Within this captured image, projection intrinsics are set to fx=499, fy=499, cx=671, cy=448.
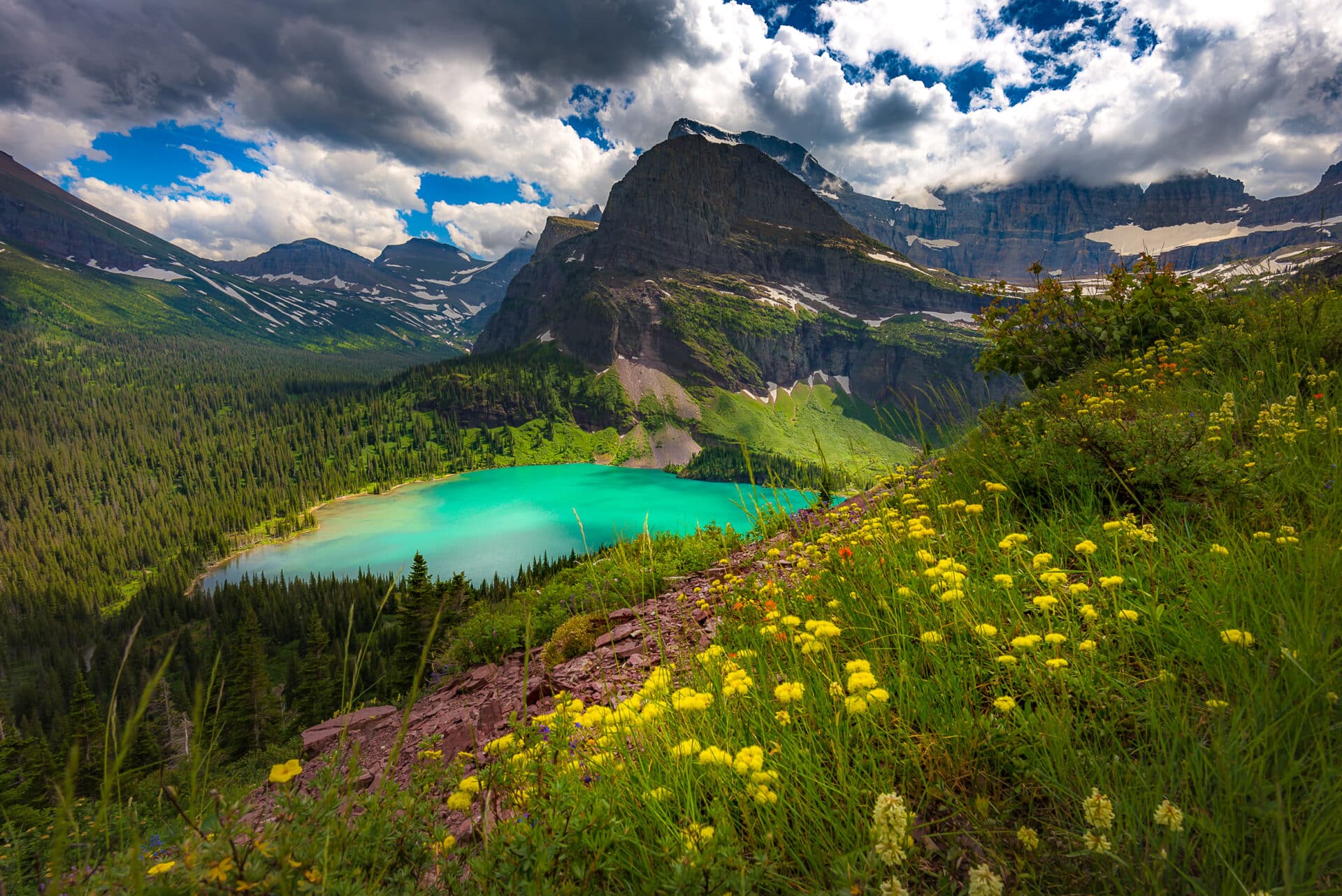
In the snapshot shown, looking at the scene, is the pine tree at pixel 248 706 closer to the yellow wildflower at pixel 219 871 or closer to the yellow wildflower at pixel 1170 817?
the yellow wildflower at pixel 219 871

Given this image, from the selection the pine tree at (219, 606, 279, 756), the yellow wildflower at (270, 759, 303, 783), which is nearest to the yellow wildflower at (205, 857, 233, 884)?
the yellow wildflower at (270, 759, 303, 783)

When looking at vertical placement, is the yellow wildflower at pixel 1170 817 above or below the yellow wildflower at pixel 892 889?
above

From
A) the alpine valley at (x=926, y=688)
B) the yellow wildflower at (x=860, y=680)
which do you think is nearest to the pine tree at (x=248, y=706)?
the alpine valley at (x=926, y=688)

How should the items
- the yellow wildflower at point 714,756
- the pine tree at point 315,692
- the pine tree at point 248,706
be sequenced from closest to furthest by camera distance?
the yellow wildflower at point 714,756 < the pine tree at point 315,692 < the pine tree at point 248,706

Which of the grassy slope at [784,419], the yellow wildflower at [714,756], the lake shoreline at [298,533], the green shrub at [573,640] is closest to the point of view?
the yellow wildflower at [714,756]

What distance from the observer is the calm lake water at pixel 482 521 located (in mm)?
80188

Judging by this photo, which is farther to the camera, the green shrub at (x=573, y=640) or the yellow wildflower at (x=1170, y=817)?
the green shrub at (x=573, y=640)

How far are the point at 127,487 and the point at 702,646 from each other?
181 meters

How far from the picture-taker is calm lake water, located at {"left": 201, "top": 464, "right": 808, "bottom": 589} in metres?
80.2

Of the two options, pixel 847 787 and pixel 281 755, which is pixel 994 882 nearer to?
pixel 847 787

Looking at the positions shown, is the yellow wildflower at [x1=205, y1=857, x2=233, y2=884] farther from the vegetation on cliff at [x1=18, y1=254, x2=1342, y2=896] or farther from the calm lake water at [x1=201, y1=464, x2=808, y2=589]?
the calm lake water at [x1=201, y1=464, x2=808, y2=589]

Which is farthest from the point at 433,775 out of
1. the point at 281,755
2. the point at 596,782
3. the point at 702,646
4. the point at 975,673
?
the point at 281,755

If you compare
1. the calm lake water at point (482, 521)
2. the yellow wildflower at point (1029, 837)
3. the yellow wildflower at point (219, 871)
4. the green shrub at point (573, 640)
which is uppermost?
the yellow wildflower at point (219, 871)

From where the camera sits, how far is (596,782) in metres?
2.66
